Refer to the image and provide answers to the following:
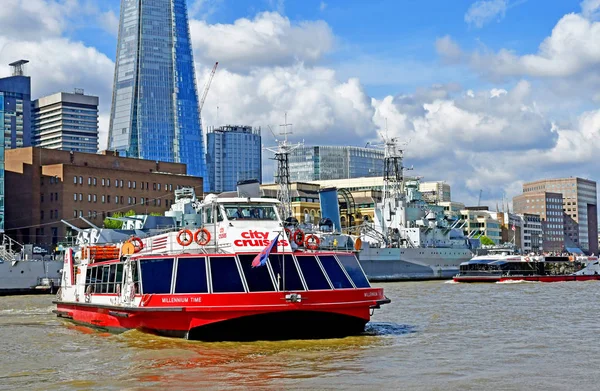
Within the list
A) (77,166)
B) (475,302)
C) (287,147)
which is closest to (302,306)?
(475,302)

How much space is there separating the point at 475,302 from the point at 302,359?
32747 mm

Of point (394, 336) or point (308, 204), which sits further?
point (308, 204)

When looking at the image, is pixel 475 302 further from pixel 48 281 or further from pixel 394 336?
pixel 48 281

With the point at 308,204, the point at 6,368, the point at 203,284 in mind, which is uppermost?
the point at 308,204

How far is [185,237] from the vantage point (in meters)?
34.6

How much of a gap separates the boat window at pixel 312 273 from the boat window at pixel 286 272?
0.30 meters

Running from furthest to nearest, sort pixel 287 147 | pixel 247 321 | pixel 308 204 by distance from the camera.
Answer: pixel 308 204, pixel 287 147, pixel 247 321

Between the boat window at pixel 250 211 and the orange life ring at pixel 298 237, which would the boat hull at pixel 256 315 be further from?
the boat window at pixel 250 211

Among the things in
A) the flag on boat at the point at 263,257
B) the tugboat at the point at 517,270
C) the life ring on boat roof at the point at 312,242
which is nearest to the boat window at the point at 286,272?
the flag on boat at the point at 263,257

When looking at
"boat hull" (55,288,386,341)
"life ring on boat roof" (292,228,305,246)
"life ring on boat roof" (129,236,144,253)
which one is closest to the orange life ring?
"life ring on boat roof" (292,228,305,246)

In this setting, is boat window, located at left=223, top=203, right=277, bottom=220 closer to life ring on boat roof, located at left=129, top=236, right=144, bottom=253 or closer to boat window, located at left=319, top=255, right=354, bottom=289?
boat window, located at left=319, top=255, right=354, bottom=289

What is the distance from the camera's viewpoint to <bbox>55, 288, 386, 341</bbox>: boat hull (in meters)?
32.2

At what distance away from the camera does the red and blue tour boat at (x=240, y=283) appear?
32.5 meters

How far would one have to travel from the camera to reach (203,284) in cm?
3291
